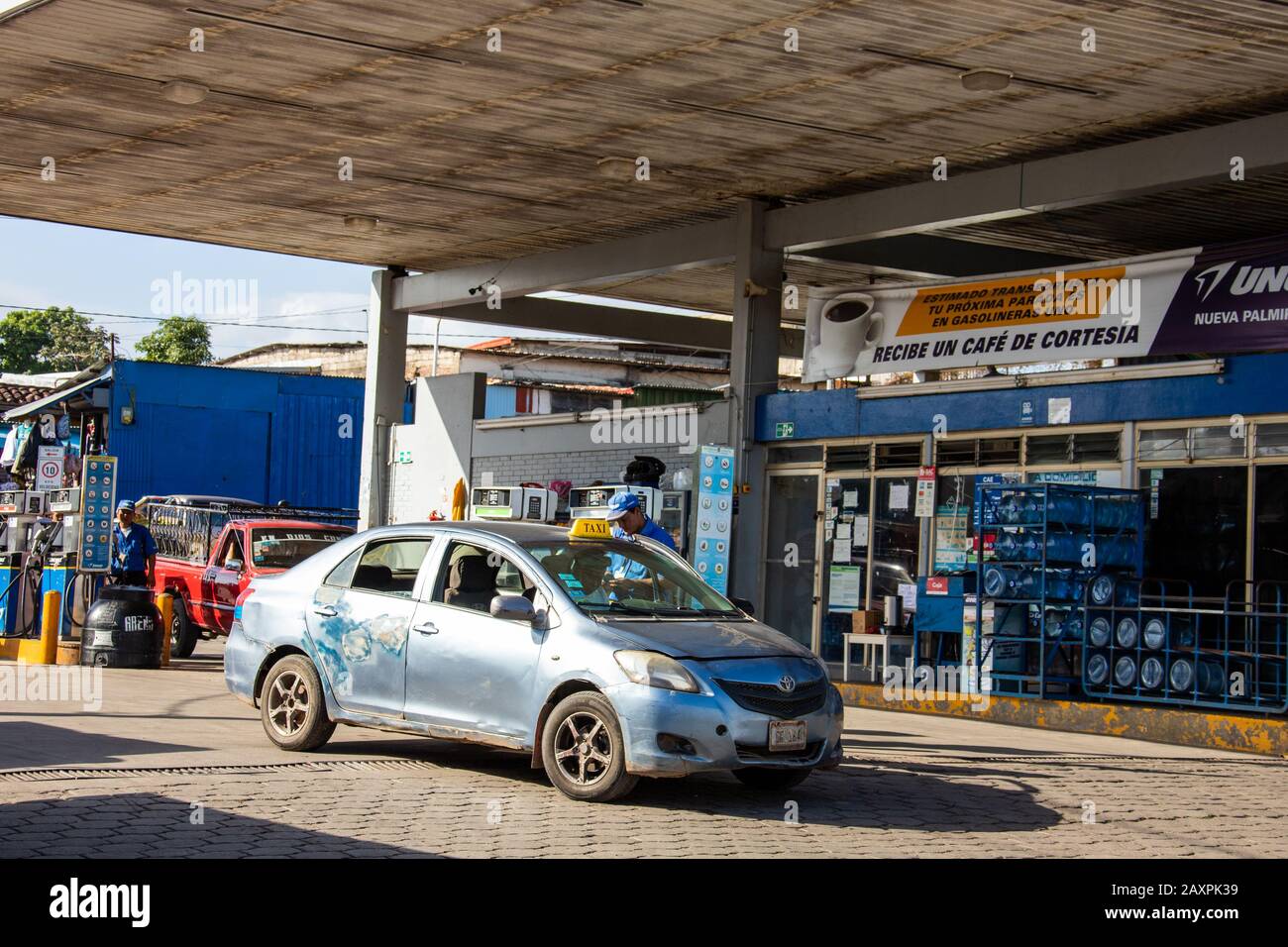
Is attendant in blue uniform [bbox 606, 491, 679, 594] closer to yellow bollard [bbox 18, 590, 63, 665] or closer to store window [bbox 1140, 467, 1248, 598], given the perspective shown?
store window [bbox 1140, 467, 1248, 598]

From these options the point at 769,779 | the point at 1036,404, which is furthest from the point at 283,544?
the point at 769,779

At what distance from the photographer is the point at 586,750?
9.18m

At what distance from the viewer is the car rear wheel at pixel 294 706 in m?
10.7

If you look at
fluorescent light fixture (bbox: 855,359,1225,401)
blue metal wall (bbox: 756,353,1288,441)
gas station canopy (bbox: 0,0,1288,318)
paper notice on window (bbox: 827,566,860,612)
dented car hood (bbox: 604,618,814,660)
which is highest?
gas station canopy (bbox: 0,0,1288,318)

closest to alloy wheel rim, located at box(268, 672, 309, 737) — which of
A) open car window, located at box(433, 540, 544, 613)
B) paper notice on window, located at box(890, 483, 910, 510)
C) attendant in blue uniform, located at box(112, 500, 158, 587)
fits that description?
open car window, located at box(433, 540, 544, 613)

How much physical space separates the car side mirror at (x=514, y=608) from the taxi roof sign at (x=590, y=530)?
1.05 m

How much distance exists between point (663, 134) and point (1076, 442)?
5.95 m

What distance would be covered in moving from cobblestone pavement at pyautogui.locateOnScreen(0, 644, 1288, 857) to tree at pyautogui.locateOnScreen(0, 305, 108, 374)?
62963mm

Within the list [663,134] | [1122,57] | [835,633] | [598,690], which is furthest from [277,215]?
[598,690]

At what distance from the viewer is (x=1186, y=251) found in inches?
678

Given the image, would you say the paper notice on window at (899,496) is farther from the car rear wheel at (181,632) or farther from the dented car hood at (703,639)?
the dented car hood at (703,639)

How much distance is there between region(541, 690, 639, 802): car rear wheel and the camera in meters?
8.98
